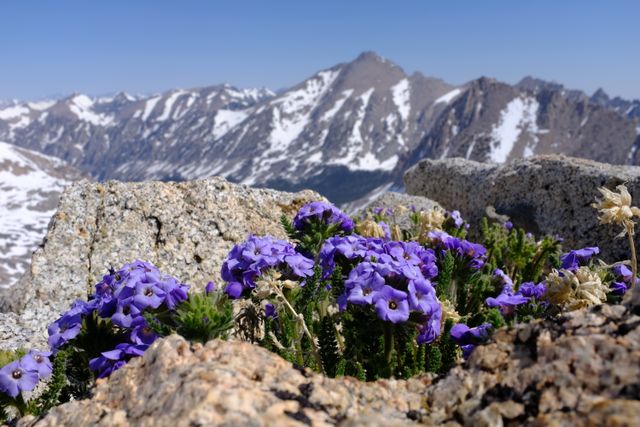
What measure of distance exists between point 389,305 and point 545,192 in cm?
928

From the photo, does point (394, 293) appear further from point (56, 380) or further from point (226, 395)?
point (56, 380)

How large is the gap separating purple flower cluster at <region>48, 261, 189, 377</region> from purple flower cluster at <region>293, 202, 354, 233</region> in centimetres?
191

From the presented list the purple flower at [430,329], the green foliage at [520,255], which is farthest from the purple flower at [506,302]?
the green foliage at [520,255]

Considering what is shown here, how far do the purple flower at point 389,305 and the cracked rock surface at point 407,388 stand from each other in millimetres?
659

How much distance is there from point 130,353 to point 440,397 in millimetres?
2205

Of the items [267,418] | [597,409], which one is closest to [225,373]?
[267,418]

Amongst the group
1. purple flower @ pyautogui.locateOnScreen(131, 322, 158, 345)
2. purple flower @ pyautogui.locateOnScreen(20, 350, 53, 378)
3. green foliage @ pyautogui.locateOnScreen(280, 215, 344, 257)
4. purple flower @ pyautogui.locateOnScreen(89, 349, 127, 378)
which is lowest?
purple flower @ pyautogui.locateOnScreen(20, 350, 53, 378)

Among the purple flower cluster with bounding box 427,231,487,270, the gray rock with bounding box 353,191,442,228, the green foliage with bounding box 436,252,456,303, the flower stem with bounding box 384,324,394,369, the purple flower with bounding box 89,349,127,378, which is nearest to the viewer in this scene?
the purple flower with bounding box 89,349,127,378

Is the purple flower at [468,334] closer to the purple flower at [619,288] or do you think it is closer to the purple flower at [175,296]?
the purple flower at [619,288]

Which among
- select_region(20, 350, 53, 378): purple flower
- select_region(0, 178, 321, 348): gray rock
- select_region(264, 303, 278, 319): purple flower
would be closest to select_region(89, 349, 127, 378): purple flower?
select_region(20, 350, 53, 378): purple flower

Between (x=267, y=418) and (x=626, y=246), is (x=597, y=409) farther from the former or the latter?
(x=626, y=246)

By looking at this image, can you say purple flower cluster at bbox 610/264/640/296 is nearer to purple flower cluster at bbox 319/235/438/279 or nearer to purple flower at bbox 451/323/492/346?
purple flower at bbox 451/323/492/346

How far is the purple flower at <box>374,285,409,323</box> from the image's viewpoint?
3.75m

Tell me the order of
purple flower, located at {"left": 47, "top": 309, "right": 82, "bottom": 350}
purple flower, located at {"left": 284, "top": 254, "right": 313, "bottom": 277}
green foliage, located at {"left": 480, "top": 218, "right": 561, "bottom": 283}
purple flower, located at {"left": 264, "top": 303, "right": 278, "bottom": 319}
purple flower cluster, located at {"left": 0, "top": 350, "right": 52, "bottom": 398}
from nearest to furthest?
purple flower cluster, located at {"left": 0, "top": 350, "right": 52, "bottom": 398} < purple flower, located at {"left": 47, "top": 309, "right": 82, "bottom": 350} < purple flower, located at {"left": 284, "top": 254, "right": 313, "bottom": 277} < purple flower, located at {"left": 264, "top": 303, "right": 278, "bottom": 319} < green foliage, located at {"left": 480, "top": 218, "right": 561, "bottom": 283}
